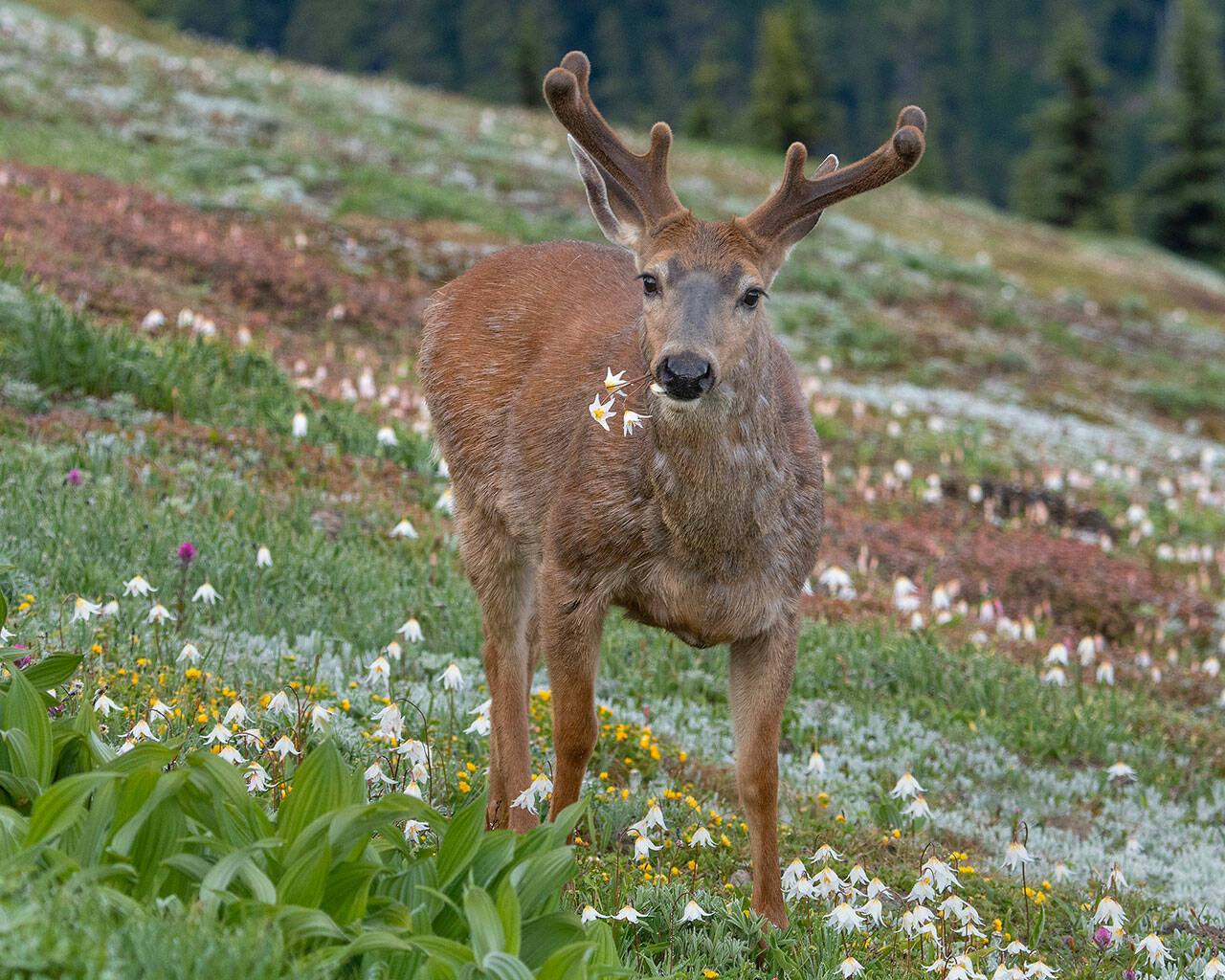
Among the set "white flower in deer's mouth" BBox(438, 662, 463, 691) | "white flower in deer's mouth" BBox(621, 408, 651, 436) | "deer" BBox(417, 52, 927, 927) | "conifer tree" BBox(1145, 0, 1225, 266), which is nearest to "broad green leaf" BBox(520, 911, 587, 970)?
"deer" BBox(417, 52, 927, 927)

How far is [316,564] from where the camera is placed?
24.4ft

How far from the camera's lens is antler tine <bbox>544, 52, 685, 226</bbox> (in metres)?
4.86

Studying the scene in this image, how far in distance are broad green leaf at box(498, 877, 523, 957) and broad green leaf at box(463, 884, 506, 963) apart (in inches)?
0.7

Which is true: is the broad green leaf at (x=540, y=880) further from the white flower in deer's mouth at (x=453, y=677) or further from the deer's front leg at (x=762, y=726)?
the white flower in deer's mouth at (x=453, y=677)

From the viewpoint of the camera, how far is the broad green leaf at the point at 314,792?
3.43 meters

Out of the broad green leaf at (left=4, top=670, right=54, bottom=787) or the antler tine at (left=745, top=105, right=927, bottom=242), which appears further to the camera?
the antler tine at (left=745, top=105, right=927, bottom=242)

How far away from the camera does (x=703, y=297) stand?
15.1 ft

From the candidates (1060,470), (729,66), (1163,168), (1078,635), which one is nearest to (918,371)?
(1060,470)

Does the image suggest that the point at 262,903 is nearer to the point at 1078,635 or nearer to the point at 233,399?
the point at 233,399

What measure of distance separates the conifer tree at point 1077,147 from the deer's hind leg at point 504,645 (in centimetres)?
4903

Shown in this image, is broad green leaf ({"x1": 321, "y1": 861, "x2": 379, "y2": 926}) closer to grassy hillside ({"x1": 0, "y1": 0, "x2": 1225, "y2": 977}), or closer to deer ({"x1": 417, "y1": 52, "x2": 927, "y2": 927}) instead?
grassy hillside ({"x1": 0, "y1": 0, "x2": 1225, "y2": 977})

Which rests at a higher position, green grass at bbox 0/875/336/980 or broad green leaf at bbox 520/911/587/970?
green grass at bbox 0/875/336/980

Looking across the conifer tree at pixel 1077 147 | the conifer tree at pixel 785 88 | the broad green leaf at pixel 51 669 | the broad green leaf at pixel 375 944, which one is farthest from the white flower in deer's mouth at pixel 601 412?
the conifer tree at pixel 1077 147

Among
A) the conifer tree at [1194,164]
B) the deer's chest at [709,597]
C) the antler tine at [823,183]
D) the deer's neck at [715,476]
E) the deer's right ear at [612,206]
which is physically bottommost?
the deer's chest at [709,597]
